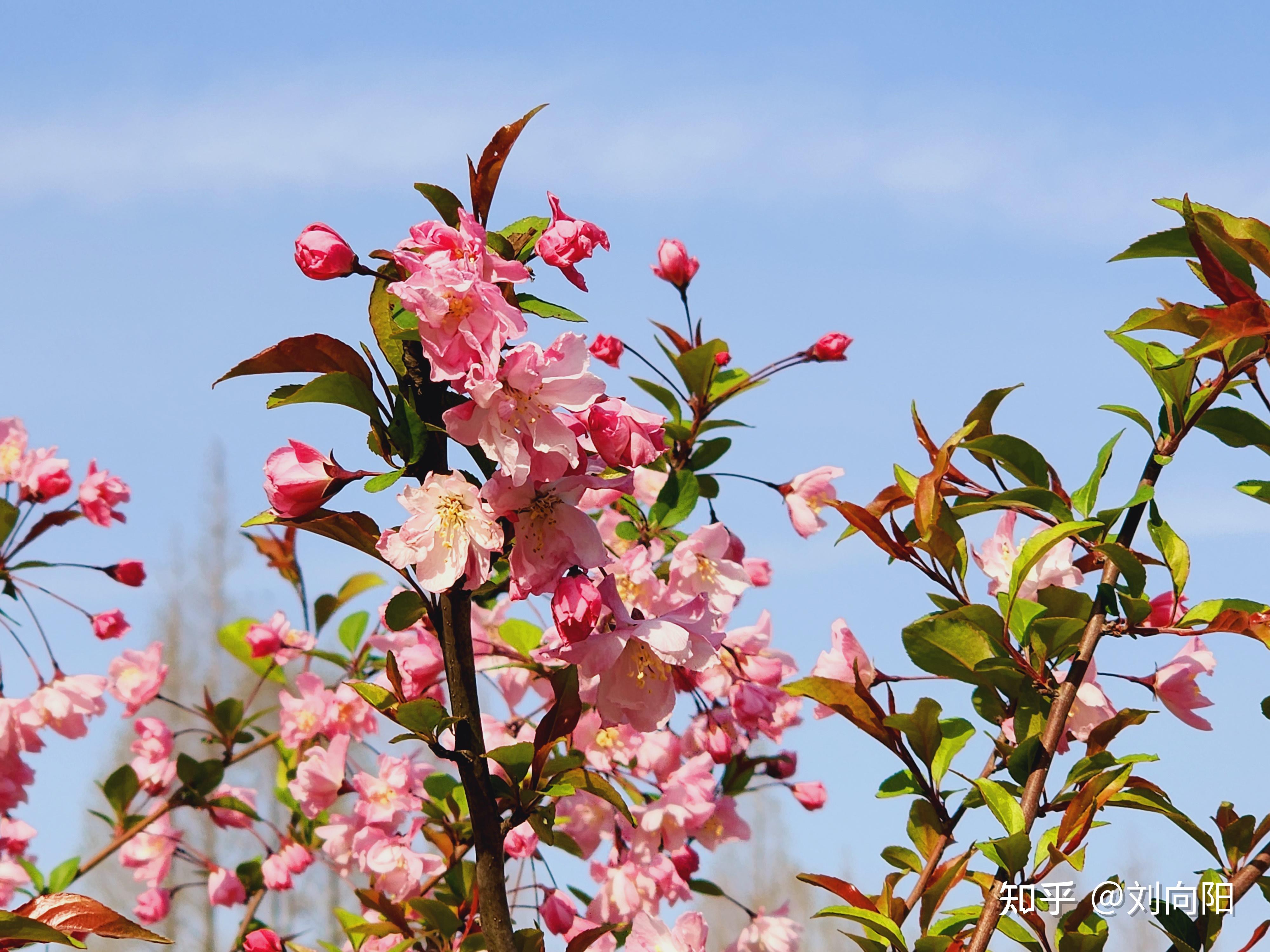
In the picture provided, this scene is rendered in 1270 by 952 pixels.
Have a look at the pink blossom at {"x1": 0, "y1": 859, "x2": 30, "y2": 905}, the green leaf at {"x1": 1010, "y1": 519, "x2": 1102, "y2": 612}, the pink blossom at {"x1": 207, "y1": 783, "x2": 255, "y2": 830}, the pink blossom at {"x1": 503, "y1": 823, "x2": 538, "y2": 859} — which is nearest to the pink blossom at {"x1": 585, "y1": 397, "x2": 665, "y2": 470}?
the green leaf at {"x1": 1010, "y1": 519, "x2": 1102, "y2": 612}

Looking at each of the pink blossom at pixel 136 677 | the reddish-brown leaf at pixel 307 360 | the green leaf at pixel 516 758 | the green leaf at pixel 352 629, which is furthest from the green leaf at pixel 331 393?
the pink blossom at pixel 136 677

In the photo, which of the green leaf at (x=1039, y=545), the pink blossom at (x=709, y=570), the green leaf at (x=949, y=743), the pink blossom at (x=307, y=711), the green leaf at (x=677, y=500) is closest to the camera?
the green leaf at (x=1039, y=545)

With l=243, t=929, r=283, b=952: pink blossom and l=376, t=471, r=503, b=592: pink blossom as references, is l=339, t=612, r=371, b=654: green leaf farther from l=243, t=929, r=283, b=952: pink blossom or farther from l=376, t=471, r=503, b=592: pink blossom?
l=376, t=471, r=503, b=592: pink blossom

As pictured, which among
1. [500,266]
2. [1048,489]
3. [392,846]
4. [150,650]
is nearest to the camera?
[500,266]

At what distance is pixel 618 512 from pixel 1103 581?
1.12 m

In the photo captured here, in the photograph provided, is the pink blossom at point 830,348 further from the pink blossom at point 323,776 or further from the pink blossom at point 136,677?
the pink blossom at point 136,677

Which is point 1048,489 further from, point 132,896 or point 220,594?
point 220,594

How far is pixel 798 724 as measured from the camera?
8.30 ft

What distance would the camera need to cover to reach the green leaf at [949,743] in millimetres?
1369

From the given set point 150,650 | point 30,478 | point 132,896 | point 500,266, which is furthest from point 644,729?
point 132,896

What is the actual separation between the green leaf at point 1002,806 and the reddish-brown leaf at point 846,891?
0.17m

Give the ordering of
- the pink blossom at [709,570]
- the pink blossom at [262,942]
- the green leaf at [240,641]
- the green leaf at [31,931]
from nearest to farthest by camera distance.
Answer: the green leaf at [31,931] → the pink blossom at [262,942] → the pink blossom at [709,570] → the green leaf at [240,641]

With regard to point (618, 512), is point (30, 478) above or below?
above

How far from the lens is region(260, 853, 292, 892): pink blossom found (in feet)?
8.89
